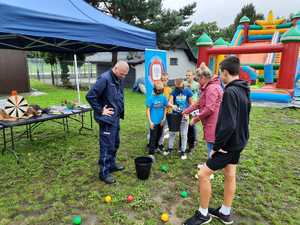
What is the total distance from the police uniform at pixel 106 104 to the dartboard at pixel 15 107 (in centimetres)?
171

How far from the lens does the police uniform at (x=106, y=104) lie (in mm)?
2777

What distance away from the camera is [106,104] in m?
2.87

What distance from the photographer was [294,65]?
803 cm

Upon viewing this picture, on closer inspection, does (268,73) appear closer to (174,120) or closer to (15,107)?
(174,120)

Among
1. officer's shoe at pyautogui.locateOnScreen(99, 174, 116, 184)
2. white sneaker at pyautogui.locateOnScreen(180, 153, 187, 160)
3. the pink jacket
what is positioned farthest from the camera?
white sneaker at pyautogui.locateOnScreen(180, 153, 187, 160)

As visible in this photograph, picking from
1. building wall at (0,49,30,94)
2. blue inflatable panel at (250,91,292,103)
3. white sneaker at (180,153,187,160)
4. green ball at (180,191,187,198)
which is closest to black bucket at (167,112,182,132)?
white sneaker at (180,153,187,160)

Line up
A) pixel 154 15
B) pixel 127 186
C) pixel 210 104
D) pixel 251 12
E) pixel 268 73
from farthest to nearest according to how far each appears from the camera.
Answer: pixel 251 12 → pixel 154 15 → pixel 268 73 → pixel 127 186 → pixel 210 104

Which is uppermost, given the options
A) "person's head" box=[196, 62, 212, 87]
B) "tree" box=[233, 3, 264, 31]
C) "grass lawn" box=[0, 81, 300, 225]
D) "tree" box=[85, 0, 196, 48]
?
"tree" box=[233, 3, 264, 31]

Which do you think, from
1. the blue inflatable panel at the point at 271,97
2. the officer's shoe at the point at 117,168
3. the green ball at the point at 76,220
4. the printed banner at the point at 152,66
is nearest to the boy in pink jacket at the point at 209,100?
the officer's shoe at the point at 117,168

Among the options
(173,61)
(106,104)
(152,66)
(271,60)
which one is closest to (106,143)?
(106,104)

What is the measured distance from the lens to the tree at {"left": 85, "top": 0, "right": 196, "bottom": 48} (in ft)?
40.9

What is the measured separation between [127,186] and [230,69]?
1.99 metres

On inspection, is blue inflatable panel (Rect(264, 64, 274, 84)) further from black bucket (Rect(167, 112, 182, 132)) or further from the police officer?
the police officer

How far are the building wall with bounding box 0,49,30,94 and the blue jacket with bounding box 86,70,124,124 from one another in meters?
12.2
